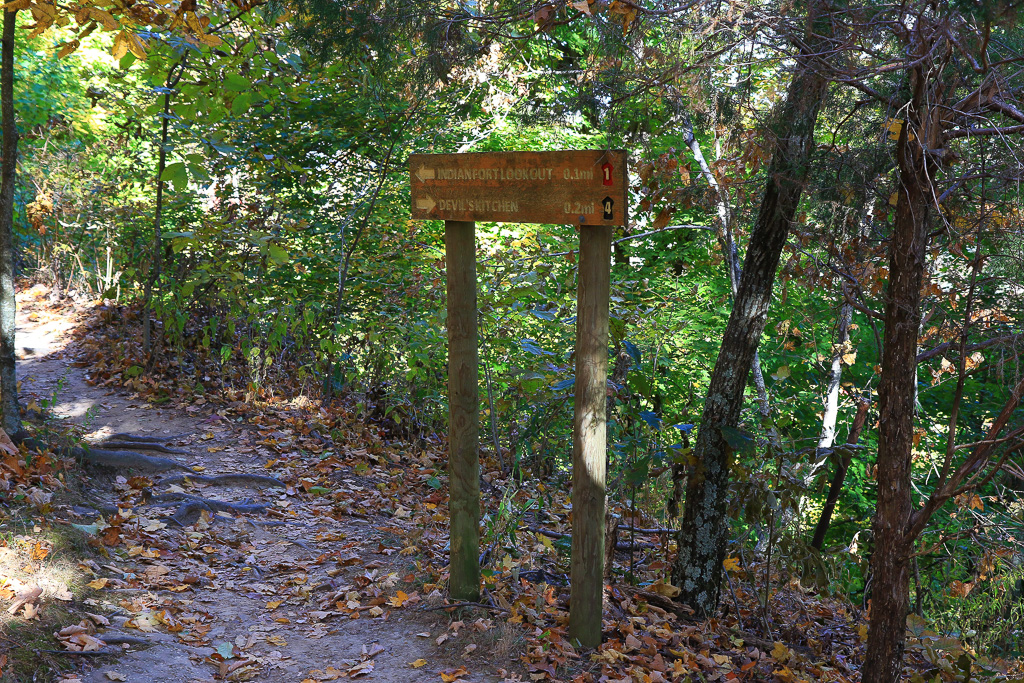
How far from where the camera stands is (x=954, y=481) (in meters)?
3.56

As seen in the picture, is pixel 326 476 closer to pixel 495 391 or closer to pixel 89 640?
pixel 495 391

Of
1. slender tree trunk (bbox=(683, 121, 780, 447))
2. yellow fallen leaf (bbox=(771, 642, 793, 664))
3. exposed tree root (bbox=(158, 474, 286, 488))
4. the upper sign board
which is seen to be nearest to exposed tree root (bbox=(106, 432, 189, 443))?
exposed tree root (bbox=(158, 474, 286, 488))

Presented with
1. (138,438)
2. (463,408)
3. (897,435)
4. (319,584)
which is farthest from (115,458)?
(897,435)

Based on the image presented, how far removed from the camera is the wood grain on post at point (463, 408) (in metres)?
4.08

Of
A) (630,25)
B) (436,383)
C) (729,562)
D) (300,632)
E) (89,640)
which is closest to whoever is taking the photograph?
(89,640)

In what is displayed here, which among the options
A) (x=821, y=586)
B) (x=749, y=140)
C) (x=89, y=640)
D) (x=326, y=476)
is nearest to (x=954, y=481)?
(x=821, y=586)

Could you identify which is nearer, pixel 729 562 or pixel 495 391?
pixel 729 562

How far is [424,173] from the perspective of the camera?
4.13 metres

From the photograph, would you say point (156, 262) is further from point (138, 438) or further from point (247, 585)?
point (247, 585)

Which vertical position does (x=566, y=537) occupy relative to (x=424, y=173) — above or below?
below

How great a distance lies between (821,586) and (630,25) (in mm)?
3915

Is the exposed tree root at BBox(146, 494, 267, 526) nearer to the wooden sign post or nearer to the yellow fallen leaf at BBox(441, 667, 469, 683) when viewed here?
the wooden sign post

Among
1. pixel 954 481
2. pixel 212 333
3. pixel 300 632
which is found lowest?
pixel 300 632

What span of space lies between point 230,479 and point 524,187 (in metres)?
4.33
